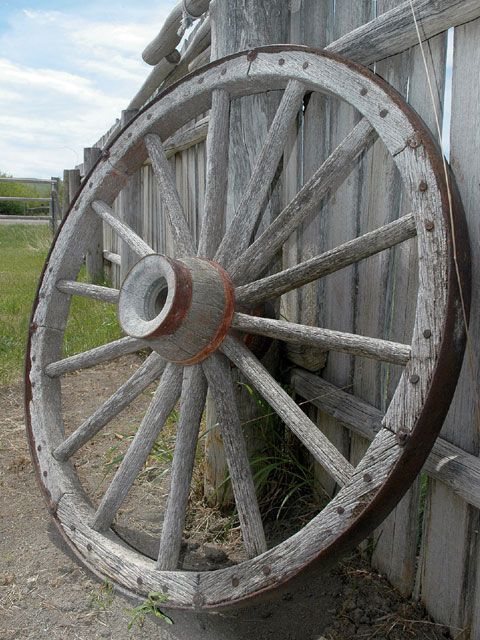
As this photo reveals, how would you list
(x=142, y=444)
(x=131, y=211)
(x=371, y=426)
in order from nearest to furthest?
(x=371, y=426)
(x=142, y=444)
(x=131, y=211)

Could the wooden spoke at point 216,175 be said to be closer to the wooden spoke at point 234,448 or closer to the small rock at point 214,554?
the wooden spoke at point 234,448

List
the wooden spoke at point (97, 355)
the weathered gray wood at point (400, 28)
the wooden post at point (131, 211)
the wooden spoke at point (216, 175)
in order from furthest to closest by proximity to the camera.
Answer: the wooden post at point (131, 211) → the wooden spoke at point (97, 355) → the wooden spoke at point (216, 175) → the weathered gray wood at point (400, 28)

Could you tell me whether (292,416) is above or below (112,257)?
below

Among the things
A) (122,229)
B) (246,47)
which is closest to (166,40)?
Result: (246,47)

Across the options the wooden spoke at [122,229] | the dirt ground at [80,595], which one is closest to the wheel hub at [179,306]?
the wooden spoke at [122,229]

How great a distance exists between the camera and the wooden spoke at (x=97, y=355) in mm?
2408

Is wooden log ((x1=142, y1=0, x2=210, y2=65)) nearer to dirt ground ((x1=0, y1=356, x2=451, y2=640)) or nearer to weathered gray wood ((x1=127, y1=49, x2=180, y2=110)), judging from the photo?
weathered gray wood ((x1=127, y1=49, x2=180, y2=110))

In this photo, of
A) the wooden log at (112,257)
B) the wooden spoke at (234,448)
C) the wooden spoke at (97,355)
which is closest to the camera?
the wooden spoke at (234,448)

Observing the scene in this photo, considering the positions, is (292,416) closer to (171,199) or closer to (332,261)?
(332,261)

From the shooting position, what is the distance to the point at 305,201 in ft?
6.51

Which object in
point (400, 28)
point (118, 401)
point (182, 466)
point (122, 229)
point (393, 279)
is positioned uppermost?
point (400, 28)

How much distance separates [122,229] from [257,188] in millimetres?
674

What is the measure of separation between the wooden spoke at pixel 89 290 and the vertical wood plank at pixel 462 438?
4.25 ft

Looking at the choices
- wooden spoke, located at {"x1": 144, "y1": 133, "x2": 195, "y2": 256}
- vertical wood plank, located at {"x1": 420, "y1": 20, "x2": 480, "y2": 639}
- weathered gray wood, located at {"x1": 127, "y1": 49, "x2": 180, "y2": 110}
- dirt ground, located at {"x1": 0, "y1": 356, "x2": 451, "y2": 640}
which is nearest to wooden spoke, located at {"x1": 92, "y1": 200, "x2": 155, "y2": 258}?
wooden spoke, located at {"x1": 144, "y1": 133, "x2": 195, "y2": 256}
